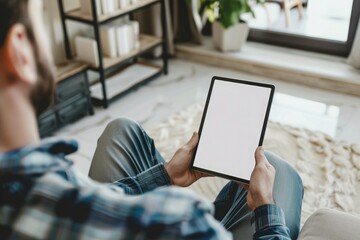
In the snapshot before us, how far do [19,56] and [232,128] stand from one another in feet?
2.53

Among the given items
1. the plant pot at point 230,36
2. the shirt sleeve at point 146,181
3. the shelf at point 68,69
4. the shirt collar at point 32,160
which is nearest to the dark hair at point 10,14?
the shirt collar at point 32,160

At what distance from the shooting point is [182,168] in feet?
3.91

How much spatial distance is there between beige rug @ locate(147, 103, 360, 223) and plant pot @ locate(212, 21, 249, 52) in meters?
0.71

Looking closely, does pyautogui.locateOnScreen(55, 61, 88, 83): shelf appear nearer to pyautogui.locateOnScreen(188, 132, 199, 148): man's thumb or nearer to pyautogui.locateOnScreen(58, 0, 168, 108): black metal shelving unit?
pyautogui.locateOnScreen(58, 0, 168, 108): black metal shelving unit

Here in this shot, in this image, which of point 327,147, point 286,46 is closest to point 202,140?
point 327,147

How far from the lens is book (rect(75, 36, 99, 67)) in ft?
8.13

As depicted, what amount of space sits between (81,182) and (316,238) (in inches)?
24.4

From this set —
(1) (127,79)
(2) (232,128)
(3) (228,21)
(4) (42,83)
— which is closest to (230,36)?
(3) (228,21)

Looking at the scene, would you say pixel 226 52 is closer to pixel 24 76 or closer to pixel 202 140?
pixel 202 140

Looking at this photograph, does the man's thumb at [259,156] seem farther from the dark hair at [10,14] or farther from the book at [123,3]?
the book at [123,3]

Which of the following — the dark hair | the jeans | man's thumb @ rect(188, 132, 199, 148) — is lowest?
the jeans

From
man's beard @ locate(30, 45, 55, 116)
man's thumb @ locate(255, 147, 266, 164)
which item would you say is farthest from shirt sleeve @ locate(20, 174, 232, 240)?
man's thumb @ locate(255, 147, 266, 164)

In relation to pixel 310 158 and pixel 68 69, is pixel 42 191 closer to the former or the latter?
pixel 310 158

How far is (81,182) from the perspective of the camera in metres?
0.61
